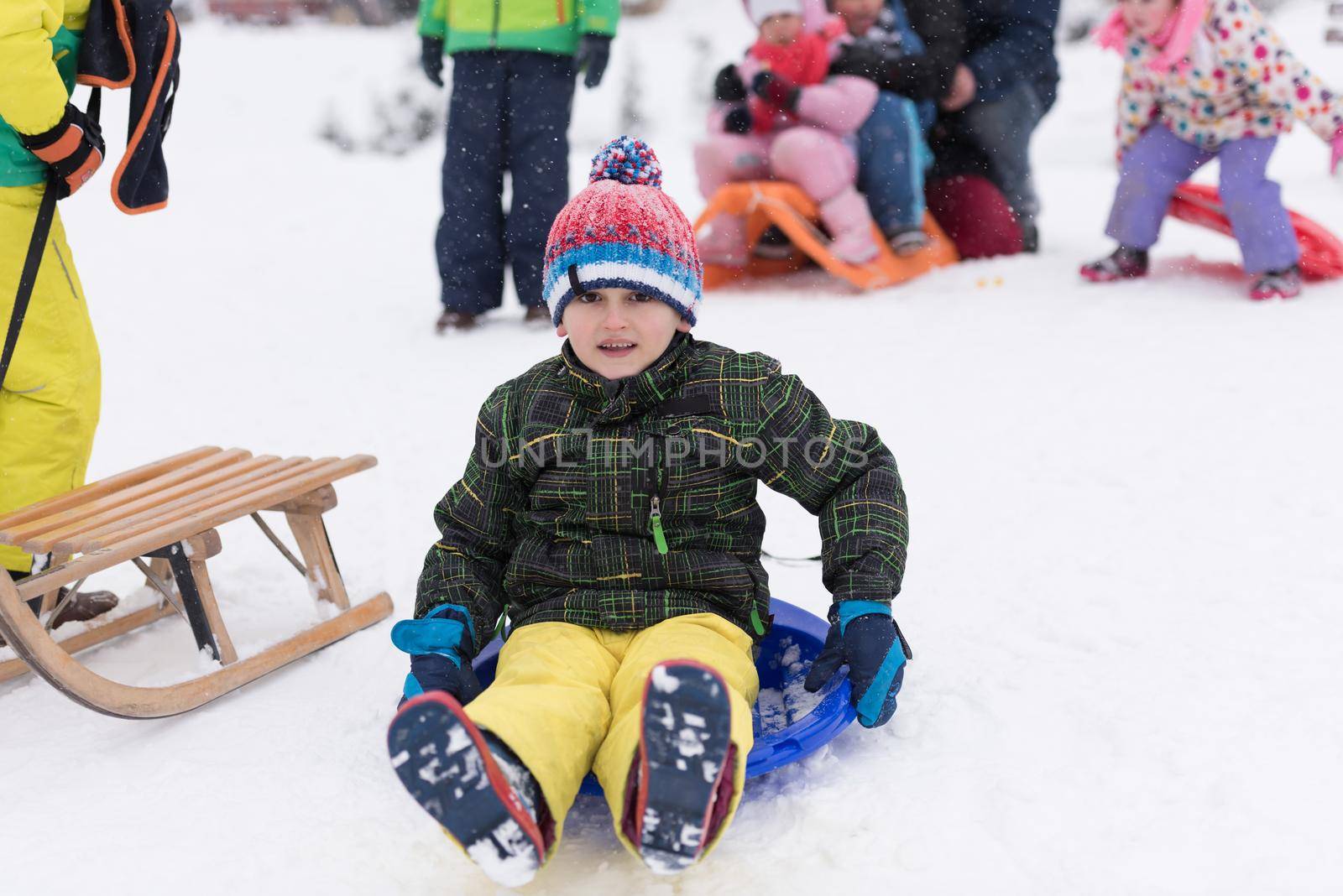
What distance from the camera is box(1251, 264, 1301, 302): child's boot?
4094 millimetres

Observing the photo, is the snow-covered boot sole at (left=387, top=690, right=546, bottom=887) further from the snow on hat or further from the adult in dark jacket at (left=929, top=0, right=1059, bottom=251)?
the adult in dark jacket at (left=929, top=0, right=1059, bottom=251)

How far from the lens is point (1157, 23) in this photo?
4023mm

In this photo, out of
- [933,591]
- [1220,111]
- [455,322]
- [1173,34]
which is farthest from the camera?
[455,322]

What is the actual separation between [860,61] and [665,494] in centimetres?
357

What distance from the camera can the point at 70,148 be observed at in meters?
2.21

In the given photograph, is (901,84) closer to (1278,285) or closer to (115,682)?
(1278,285)

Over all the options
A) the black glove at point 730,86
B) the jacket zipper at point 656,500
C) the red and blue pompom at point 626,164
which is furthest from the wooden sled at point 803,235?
the jacket zipper at point 656,500

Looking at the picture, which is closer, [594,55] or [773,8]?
[594,55]

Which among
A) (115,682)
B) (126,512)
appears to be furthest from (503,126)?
(115,682)

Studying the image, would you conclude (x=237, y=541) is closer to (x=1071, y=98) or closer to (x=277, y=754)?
(x=277, y=754)

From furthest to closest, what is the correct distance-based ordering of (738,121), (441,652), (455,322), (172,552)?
1. (738,121)
2. (455,322)
3. (172,552)
4. (441,652)

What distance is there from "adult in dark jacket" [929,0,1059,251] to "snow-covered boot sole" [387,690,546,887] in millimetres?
4320

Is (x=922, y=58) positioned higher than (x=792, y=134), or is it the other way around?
(x=922, y=58)

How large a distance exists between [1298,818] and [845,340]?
2.74 meters
